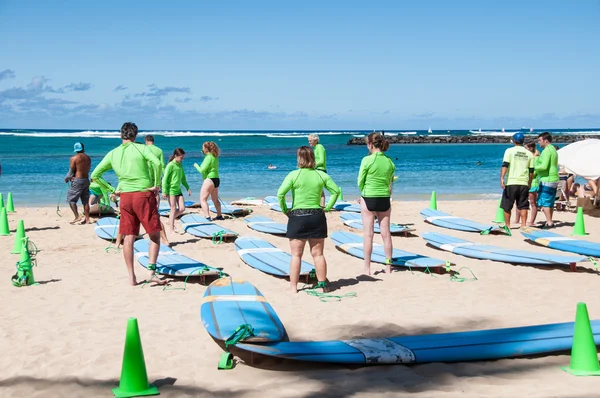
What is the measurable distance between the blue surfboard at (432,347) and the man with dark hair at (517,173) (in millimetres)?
5745

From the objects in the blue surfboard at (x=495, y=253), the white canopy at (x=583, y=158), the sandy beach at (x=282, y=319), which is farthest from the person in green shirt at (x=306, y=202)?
the white canopy at (x=583, y=158)

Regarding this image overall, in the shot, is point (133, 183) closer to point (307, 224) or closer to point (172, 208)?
point (307, 224)

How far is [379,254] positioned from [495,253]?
5.79ft

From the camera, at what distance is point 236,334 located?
185 inches

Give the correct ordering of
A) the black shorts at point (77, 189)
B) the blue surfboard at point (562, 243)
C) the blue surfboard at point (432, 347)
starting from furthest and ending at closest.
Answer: the black shorts at point (77, 189) < the blue surfboard at point (562, 243) < the blue surfboard at point (432, 347)

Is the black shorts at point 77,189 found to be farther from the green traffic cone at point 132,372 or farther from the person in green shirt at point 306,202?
the green traffic cone at point 132,372

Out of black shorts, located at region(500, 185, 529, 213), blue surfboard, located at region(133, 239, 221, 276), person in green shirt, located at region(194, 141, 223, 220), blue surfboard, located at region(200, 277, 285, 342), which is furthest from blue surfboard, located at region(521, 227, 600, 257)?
person in green shirt, located at region(194, 141, 223, 220)

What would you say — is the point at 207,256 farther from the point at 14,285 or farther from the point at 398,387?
the point at 398,387

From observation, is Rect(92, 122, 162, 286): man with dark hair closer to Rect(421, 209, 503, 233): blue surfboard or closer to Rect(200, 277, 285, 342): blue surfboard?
Rect(200, 277, 285, 342): blue surfboard

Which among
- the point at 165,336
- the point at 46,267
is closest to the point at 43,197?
the point at 46,267

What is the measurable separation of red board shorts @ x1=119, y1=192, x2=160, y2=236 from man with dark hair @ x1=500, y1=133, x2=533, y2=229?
6.22m

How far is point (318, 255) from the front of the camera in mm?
6809

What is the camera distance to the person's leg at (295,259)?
6699 mm

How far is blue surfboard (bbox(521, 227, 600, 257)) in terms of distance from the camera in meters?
8.95
